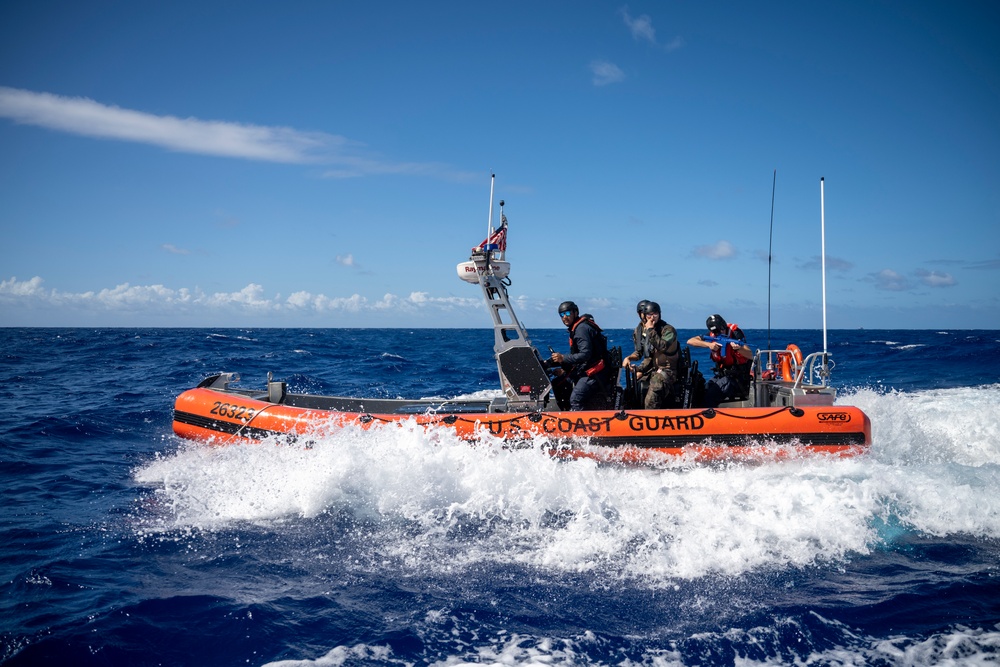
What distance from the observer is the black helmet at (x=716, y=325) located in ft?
24.5

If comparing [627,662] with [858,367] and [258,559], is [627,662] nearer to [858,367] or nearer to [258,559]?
[258,559]

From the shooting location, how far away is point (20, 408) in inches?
438

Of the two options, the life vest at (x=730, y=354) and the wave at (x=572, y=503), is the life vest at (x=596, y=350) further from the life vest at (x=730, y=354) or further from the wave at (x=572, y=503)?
the life vest at (x=730, y=354)

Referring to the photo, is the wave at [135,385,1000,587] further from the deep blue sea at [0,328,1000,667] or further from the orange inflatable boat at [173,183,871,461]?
the orange inflatable boat at [173,183,871,461]

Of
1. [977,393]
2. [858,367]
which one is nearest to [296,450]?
[977,393]

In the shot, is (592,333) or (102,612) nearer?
(102,612)

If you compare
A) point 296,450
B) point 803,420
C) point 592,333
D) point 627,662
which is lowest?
point 627,662

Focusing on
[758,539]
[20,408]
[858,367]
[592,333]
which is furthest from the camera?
[858,367]

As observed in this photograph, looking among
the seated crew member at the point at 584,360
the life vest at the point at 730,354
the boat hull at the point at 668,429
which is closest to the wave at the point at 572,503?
the boat hull at the point at 668,429

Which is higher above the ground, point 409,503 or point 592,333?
point 592,333

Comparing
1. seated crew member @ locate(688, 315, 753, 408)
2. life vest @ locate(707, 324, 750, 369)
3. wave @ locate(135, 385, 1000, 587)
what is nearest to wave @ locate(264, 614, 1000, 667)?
wave @ locate(135, 385, 1000, 587)

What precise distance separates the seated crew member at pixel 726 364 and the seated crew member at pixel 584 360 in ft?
3.55

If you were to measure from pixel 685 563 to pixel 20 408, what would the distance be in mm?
11691

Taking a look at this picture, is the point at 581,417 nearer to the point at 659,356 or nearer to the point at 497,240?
the point at 659,356
